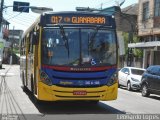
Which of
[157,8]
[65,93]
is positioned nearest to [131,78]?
[65,93]

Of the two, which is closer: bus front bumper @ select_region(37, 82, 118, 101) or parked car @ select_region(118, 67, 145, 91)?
bus front bumper @ select_region(37, 82, 118, 101)

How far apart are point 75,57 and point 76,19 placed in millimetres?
1291

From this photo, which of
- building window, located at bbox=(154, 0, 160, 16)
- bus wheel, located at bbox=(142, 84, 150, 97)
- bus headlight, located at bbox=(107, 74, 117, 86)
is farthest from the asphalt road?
building window, located at bbox=(154, 0, 160, 16)

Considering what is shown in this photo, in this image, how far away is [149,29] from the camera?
42.7 m

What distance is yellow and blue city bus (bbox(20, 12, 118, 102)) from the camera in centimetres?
1383

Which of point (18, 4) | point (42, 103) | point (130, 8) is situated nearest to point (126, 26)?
point (130, 8)

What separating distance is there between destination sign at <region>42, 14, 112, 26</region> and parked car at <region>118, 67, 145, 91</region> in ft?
41.8

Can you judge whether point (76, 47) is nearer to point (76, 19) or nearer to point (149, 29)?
point (76, 19)

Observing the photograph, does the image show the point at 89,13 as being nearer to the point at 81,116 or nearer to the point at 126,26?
the point at 81,116

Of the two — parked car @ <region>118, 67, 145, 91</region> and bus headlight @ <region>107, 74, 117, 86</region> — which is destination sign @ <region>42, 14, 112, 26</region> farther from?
parked car @ <region>118, 67, 145, 91</region>

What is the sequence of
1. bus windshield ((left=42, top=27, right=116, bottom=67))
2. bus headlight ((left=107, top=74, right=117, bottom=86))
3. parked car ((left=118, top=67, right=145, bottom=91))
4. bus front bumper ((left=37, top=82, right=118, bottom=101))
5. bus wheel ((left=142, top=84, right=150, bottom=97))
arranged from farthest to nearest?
parked car ((left=118, top=67, right=145, bottom=91)), bus wheel ((left=142, top=84, right=150, bottom=97)), bus headlight ((left=107, top=74, right=117, bottom=86)), bus windshield ((left=42, top=27, right=116, bottom=67)), bus front bumper ((left=37, top=82, right=118, bottom=101))

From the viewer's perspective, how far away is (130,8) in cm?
6644

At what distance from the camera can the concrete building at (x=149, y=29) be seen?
40.4m

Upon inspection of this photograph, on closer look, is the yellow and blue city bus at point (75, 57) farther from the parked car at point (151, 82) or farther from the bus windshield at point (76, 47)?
the parked car at point (151, 82)
